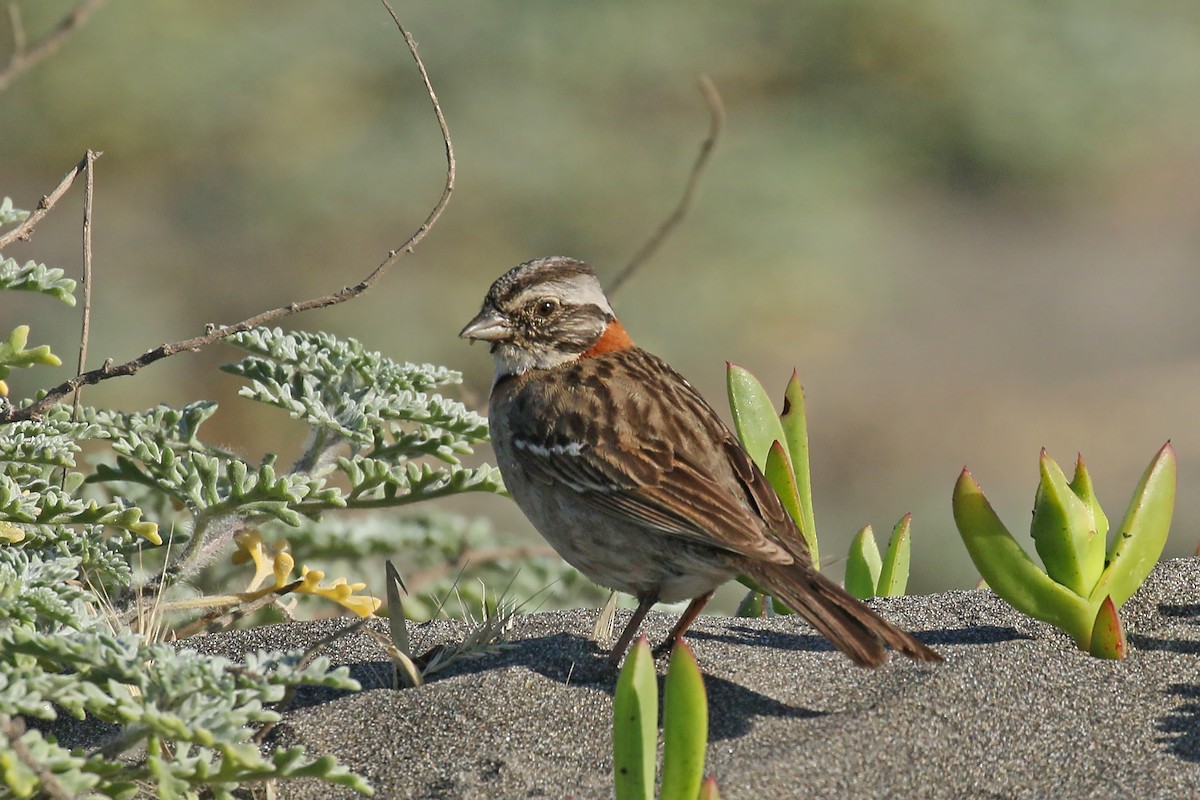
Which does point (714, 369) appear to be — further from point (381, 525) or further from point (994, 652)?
point (994, 652)

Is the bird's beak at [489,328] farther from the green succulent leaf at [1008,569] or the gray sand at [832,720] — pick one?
the green succulent leaf at [1008,569]

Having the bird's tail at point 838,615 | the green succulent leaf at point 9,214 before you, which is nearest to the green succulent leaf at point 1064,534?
the bird's tail at point 838,615

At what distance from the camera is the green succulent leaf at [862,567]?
15.7 feet

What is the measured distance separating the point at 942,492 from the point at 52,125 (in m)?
8.88

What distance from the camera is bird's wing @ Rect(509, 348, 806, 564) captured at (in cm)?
434

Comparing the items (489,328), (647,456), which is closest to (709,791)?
(647,456)

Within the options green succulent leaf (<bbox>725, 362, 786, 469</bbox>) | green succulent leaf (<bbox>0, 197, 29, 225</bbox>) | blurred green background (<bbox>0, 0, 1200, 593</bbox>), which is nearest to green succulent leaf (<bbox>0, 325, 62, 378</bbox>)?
green succulent leaf (<bbox>0, 197, 29, 225</bbox>)

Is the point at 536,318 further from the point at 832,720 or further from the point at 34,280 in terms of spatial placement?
the point at 832,720

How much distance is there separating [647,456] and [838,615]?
1.02 metres

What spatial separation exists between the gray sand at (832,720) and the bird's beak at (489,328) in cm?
132

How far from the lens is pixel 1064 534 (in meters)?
3.94

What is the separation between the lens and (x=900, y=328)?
12172 millimetres

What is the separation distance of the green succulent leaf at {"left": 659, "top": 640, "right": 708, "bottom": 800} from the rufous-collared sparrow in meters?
0.76

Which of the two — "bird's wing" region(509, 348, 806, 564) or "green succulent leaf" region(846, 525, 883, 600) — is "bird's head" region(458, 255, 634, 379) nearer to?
"bird's wing" region(509, 348, 806, 564)
